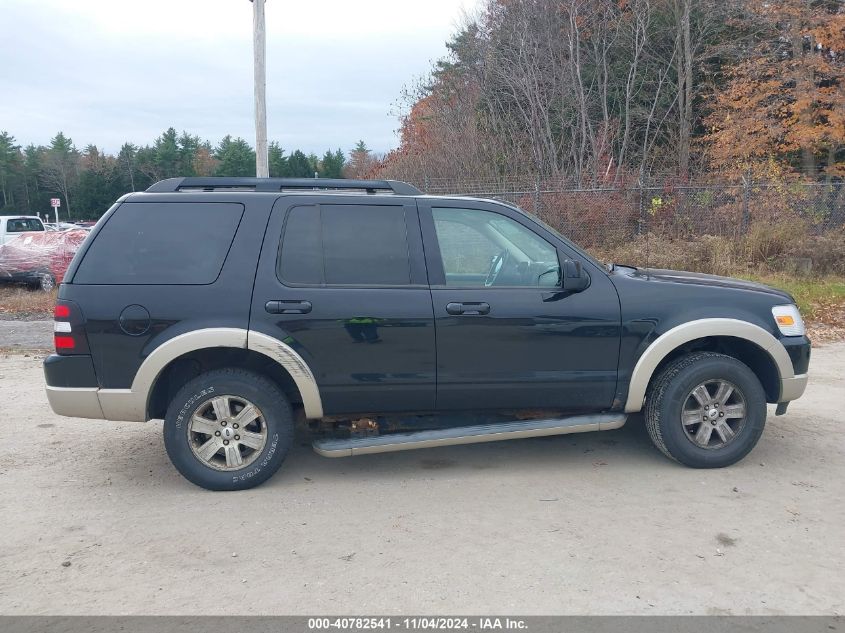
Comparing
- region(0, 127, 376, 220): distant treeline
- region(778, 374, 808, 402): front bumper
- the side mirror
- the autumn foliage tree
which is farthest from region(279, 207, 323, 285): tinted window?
region(0, 127, 376, 220): distant treeline

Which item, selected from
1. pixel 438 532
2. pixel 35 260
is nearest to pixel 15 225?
pixel 35 260

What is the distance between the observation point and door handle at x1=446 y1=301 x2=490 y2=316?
467 cm

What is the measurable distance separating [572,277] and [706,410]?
131 centimetres

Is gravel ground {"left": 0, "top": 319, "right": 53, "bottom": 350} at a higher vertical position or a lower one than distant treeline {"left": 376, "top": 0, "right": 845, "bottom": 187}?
lower

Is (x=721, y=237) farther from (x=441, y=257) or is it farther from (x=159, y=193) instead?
(x=159, y=193)

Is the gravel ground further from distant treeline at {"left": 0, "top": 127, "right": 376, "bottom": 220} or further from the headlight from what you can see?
distant treeline at {"left": 0, "top": 127, "right": 376, "bottom": 220}

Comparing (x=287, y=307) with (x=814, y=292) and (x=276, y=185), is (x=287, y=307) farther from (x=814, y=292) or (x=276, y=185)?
(x=814, y=292)

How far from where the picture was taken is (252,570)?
11.9 feet

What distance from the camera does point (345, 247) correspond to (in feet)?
15.6

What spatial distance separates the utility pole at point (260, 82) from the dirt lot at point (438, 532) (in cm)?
699

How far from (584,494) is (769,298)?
6.24 feet

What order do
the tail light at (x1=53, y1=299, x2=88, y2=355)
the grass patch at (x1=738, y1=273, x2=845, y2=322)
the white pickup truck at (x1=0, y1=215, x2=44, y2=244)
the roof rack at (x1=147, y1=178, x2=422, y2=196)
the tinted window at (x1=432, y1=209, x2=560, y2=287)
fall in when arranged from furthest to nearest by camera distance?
the white pickup truck at (x1=0, y1=215, x2=44, y2=244) < the grass patch at (x1=738, y1=273, x2=845, y2=322) < the roof rack at (x1=147, y1=178, x2=422, y2=196) < the tinted window at (x1=432, y1=209, x2=560, y2=287) < the tail light at (x1=53, y1=299, x2=88, y2=355)

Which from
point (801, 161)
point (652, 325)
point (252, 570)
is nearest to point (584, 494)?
point (652, 325)

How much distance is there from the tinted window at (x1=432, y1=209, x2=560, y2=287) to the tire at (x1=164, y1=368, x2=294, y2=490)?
1.49 m
